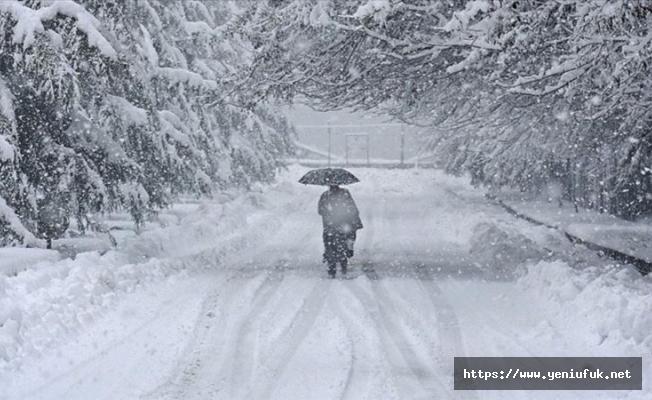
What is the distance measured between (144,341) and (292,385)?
7.98 ft

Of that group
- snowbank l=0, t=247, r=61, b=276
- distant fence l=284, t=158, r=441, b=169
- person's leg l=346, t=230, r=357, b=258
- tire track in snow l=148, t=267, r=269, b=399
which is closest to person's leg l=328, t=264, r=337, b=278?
person's leg l=346, t=230, r=357, b=258

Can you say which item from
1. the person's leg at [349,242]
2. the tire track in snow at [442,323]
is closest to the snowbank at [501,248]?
the tire track in snow at [442,323]

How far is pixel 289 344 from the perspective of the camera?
892 cm

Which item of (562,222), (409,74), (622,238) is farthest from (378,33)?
(562,222)

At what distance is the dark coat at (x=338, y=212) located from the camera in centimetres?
1452

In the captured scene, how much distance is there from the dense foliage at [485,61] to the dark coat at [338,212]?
1.70 meters

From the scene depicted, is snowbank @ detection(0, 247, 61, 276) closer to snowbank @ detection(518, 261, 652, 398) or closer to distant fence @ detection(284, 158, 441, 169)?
snowbank @ detection(518, 261, 652, 398)

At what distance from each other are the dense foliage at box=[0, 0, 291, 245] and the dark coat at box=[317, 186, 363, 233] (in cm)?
214

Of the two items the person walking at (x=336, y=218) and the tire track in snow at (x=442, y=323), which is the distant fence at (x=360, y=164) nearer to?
the tire track in snow at (x=442, y=323)

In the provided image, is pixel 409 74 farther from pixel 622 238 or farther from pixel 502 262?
pixel 622 238

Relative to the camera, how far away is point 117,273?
12.0 meters

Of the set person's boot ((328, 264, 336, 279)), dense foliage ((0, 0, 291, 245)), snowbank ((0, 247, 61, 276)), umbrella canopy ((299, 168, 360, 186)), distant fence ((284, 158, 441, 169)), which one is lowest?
distant fence ((284, 158, 441, 169))

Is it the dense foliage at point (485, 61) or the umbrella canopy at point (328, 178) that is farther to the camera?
the umbrella canopy at point (328, 178)

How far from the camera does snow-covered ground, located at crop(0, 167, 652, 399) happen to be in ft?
24.4
